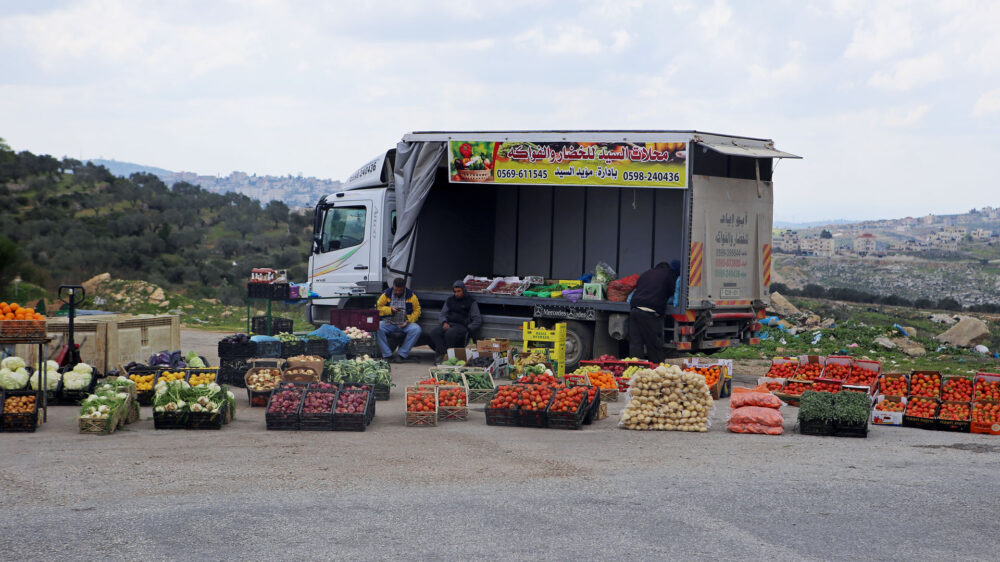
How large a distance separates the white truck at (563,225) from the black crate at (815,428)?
4.28m

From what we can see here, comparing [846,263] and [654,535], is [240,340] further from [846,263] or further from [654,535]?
[846,263]

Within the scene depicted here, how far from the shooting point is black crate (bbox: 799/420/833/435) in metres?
11.0

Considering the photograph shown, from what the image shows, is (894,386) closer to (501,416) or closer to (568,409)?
(568,409)

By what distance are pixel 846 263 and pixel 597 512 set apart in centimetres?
5359

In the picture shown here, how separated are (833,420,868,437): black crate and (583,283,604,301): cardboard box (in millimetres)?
6042

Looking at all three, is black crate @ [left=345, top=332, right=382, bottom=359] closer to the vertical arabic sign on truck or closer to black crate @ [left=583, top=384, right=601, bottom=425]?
the vertical arabic sign on truck

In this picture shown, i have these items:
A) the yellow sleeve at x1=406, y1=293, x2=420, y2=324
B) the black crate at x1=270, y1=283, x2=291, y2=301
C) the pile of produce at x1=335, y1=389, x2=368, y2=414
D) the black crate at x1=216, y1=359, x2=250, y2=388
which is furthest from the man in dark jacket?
the black crate at x1=270, y1=283, x2=291, y2=301

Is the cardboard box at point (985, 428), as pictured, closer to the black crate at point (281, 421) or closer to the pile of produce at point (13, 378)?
the black crate at point (281, 421)

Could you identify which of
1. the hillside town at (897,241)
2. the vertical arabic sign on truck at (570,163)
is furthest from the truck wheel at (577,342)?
the hillside town at (897,241)

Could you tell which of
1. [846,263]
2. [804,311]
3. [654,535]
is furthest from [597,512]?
[846,263]

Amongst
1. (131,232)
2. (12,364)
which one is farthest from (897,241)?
(12,364)

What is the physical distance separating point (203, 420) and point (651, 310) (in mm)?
7422

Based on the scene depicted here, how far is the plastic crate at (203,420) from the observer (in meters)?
11.0

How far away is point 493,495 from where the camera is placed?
7.92 m
